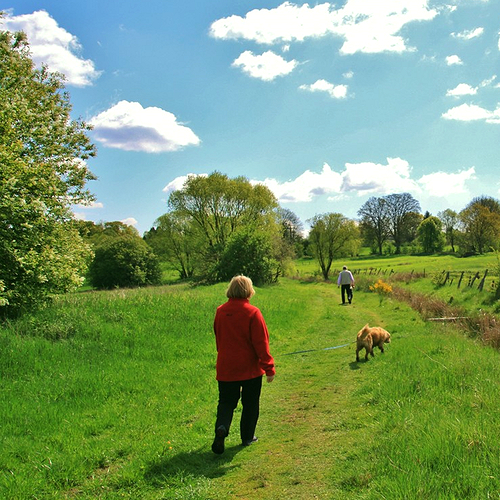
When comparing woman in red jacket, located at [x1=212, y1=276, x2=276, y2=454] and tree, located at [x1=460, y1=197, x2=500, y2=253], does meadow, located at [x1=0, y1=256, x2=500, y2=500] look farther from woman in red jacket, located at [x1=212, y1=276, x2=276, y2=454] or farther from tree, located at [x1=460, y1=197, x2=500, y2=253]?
tree, located at [x1=460, y1=197, x2=500, y2=253]

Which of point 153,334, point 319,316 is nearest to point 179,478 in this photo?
point 153,334

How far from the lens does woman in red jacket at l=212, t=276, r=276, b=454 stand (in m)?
5.00

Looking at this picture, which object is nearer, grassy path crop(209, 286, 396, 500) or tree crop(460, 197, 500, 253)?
grassy path crop(209, 286, 396, 500)

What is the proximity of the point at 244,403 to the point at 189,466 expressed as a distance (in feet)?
3.46

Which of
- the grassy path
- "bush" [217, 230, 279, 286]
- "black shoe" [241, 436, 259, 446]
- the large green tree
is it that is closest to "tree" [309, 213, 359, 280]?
the large green tree

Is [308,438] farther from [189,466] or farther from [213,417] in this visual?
[213,417]

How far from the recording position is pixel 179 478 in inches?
172

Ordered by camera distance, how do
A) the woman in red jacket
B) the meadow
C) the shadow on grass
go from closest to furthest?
the meadow < the shadow on grass < the woman in red jacket

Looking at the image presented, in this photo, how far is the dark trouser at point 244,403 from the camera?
16.6ft

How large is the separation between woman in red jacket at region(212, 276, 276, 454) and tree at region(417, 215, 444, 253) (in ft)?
288

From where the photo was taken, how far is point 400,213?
3693 inches

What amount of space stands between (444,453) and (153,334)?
28.0ft

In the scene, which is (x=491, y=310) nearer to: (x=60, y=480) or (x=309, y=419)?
(x=309, y=419)

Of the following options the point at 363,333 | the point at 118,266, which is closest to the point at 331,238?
the point at 118,266
